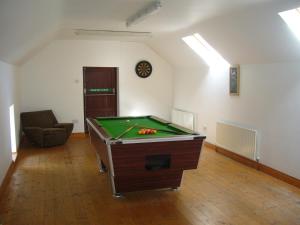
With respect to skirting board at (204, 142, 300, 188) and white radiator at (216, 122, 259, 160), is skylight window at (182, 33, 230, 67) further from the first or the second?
skirting board at (204, 142, 300, 188)

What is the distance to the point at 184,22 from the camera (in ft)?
17.7

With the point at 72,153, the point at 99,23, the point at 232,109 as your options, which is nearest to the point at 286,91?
the point at 232,109

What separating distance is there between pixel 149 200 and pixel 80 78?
4759 mm

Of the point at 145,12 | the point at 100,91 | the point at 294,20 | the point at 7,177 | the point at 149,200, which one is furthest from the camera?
the point at 100,91

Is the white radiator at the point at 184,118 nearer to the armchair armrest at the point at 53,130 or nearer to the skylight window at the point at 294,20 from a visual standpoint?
the armchair armrest at the point at 53,130

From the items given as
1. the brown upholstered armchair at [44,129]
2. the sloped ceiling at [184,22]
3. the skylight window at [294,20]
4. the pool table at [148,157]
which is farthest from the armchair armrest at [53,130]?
the skylight window at [294,20]

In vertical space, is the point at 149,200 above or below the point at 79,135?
below

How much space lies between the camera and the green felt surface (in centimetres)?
402

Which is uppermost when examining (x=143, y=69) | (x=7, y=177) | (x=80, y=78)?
(x=143, y=69)

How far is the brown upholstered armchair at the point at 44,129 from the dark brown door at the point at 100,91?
1.01 m

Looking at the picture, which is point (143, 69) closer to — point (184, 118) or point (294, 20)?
point (184, 118)

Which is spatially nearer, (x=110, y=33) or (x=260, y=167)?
(x=260, y=167)

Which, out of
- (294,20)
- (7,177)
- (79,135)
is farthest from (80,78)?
(294,20)

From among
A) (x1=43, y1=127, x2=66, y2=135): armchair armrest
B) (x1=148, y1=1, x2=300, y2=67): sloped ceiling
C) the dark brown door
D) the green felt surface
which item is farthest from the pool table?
the dark brown door
